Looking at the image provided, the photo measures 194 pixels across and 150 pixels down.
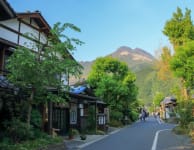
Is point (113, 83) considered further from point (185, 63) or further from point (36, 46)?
point (36, 46)

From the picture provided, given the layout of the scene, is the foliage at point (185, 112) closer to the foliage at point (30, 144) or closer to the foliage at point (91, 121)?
the foliage at point (91, 121)

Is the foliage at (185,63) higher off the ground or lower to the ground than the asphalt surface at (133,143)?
higher

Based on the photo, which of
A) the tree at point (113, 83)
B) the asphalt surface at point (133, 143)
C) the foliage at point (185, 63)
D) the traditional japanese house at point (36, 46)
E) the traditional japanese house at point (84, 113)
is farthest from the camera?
the tree at point (113, 83)

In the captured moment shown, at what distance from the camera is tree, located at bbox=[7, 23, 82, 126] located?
45.3ft

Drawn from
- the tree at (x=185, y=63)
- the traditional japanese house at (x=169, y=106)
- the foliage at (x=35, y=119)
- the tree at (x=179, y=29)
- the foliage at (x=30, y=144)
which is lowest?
the foliage at (x=30, y=144)

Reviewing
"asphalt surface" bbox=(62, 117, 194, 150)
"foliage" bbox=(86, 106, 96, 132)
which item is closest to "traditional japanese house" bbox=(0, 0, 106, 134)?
"foliage" bbox=(86, 106, 96, 132)

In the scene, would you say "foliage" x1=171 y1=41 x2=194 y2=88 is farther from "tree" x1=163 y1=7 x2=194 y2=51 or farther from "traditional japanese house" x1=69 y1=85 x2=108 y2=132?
"traditional japanese house" x1=69 y1=85 x2=108 y2=132

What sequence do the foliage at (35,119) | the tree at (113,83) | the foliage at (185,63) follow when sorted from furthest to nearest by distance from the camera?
1. the tree at (113,83)
2. the foliage at (185,63)
3. the foliage at (35,119)

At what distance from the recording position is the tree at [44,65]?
13.8 meters

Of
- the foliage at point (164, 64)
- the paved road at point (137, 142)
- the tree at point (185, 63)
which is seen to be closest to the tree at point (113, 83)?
the foliage at point (164, 64)

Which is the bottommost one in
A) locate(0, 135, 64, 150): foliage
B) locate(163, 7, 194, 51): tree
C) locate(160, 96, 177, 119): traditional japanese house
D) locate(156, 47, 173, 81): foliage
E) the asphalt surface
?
the asphalt surface

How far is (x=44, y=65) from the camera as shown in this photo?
14.0m

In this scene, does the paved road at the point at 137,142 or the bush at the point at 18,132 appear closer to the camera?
the bush at the point at 18,132

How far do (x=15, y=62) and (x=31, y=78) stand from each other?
0.94 meters
